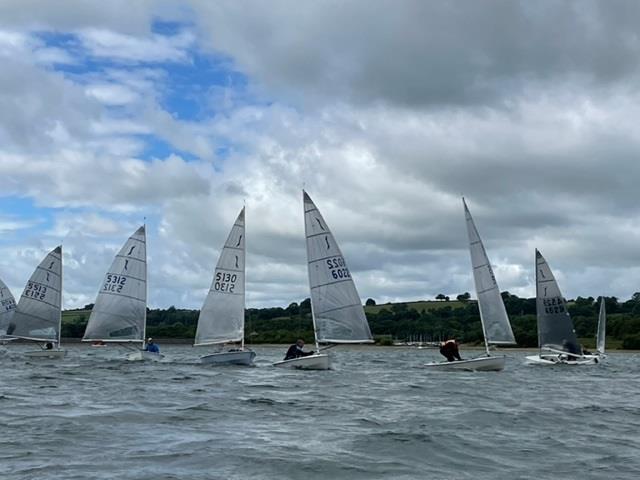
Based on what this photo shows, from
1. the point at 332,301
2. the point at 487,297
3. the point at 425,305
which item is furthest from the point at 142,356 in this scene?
the point at 425,305

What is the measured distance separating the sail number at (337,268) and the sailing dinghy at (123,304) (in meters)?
15.8

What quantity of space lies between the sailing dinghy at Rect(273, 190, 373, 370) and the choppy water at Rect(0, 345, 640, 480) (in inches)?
249

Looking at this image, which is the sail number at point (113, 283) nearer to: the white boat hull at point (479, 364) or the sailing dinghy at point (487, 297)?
the sailing dinghy at point (487, 297)

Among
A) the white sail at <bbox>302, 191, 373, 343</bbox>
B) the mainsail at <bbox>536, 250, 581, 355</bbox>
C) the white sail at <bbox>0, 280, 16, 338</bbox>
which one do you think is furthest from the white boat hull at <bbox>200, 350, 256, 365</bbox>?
the white sail at <bbox>0, 280, 16, 338</bbox>

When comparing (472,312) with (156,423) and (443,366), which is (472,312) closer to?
(443,366)

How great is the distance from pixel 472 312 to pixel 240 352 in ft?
368

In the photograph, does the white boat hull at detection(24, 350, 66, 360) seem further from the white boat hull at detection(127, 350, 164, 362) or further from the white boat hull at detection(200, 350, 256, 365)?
the white boat hull at detection(200, 350, 256, 365)

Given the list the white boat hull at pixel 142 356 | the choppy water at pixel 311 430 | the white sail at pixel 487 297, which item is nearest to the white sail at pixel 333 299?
the choppy water at pixel 311 430

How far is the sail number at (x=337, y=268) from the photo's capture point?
40312mm

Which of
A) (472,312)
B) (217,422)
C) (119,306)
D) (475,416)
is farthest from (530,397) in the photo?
(472,312)

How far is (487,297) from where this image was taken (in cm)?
4591

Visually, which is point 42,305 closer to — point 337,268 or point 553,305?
point 337,268

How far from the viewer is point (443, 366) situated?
4209 cm

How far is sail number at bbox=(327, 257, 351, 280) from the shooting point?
4031 cm
